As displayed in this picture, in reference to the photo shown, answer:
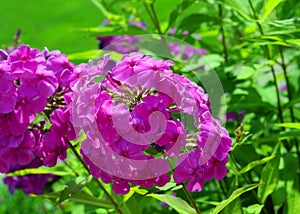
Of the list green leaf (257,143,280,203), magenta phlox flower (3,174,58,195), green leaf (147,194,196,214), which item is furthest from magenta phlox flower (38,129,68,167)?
magenta phlox flower (3,174,58,195)

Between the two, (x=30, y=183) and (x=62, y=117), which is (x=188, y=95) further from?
(x=30, y=183)

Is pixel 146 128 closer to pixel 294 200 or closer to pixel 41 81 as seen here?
pixel 41 81

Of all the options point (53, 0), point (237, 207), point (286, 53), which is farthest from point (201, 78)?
point (53, 0)

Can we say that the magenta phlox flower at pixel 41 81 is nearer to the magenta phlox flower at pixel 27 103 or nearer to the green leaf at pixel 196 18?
the magenta phlox flower at pixel 27 103

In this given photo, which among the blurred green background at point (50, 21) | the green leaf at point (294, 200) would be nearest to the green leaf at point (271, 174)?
the green leaf at point (294, 200)

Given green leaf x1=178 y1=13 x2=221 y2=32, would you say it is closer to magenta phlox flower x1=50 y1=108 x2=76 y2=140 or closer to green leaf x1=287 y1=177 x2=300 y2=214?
green leaf x1=287 y1=177 x2=300 y2=214
